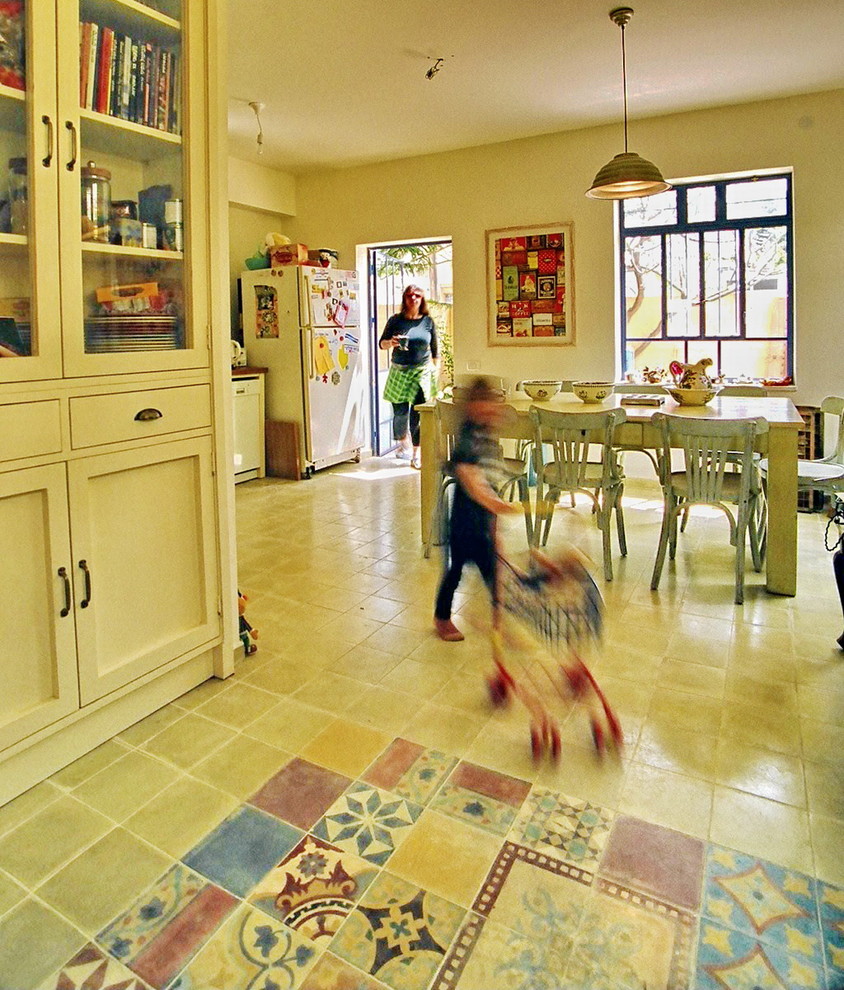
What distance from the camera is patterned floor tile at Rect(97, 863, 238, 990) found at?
1.30 metres

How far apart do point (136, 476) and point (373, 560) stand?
1778mm

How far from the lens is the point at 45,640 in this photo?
1787mm

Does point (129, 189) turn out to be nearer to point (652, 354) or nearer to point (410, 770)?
point (410, 770)

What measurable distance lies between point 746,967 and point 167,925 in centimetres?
109

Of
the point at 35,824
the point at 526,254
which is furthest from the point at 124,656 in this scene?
the point at 526,254

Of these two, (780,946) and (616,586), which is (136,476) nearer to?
(780,946)

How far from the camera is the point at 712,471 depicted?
9.97ft

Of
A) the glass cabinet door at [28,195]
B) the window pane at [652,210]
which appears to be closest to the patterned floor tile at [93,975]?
the glass cabinet door at [28,195]

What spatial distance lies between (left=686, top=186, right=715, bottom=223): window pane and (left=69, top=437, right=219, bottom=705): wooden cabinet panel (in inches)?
174

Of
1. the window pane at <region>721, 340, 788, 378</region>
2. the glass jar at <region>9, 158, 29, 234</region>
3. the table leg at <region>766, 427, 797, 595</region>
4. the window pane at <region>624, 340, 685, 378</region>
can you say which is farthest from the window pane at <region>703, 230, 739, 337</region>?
the glass jar at <region>9, 158, 29, 234</region>

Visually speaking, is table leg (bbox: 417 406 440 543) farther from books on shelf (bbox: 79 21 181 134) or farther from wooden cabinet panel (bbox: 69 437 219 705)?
books on shelf (bbox: 79 21 181 134)

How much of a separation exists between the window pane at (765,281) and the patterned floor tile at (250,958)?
503 centimetres

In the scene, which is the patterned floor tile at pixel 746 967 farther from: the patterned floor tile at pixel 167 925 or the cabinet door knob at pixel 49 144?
the cabinet door knob at pixel 49 144

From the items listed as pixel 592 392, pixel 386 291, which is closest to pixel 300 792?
pixel 592 392
